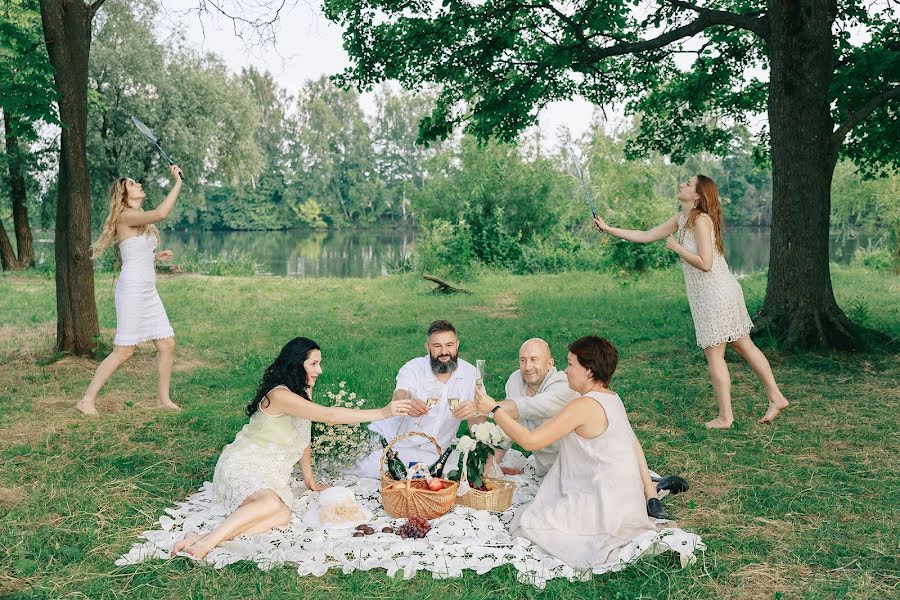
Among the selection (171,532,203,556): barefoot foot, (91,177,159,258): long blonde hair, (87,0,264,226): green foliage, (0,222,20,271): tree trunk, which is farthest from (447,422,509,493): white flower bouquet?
(87,0,264,226): green foliage

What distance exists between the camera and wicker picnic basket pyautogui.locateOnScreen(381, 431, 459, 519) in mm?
4602

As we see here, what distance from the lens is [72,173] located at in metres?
Result: 8.68

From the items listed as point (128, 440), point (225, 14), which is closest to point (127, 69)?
point (225, 14)

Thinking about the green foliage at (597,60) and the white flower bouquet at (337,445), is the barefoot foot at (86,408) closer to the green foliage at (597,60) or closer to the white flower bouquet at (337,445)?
the white flower bouquet at (337,445)

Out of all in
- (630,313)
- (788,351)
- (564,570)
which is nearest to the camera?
(564,570)

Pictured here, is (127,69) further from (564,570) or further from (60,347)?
(564,570)

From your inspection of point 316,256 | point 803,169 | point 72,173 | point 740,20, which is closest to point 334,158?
point 316,256

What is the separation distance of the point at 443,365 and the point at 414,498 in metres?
1.15

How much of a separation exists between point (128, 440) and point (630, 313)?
29.1 feet

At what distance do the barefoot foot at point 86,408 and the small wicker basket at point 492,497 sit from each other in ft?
12.7

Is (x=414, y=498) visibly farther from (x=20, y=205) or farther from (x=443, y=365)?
(x=20, y=205)

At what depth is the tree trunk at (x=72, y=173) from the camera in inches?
342

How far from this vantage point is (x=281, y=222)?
6384 cm

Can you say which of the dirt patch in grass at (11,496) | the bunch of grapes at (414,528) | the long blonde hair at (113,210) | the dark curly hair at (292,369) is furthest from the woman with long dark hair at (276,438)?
the long blonde hair at (113,210)
